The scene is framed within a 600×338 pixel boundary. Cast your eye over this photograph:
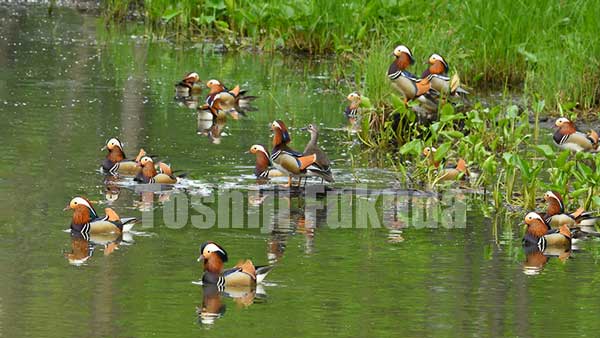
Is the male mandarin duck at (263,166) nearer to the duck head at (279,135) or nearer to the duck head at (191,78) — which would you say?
the duck head at (279,135)

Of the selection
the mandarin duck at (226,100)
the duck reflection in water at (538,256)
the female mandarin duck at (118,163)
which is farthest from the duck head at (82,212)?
the mandarin duck at (226,100)

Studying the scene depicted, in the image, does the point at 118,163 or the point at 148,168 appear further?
the point at 118,163

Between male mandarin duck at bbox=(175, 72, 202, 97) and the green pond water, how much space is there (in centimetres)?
104

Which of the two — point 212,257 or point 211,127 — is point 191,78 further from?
point 212,257

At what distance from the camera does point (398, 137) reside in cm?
1639

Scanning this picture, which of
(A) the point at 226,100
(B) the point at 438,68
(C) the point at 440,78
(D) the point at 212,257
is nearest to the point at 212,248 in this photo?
(D) the point at 212,257

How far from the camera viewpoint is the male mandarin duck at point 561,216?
40.5 ft

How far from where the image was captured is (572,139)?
586 inches

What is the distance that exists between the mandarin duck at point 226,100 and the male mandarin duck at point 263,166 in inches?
155

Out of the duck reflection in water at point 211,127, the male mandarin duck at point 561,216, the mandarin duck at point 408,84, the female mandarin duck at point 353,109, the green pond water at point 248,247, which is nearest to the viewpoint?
the green pond water at point 248,247

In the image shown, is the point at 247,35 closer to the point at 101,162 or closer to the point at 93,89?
the point at 93,89

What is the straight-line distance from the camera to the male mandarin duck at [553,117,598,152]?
14.8 metres

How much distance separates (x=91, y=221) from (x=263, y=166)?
2.94m

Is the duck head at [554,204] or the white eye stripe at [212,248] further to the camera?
the duck head at [554,204]
